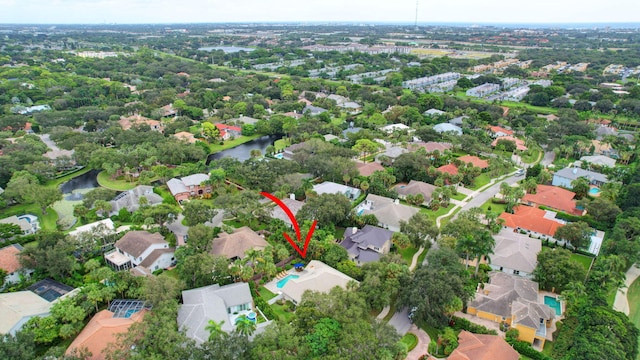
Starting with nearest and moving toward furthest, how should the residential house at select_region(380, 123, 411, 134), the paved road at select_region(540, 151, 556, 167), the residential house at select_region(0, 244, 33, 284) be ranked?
the residential house at select_region(0, 244, 33, 284) → the paved road at select_region(540, 151, 556, 167) → the residential house at select_region(380, 123, 411, 134)

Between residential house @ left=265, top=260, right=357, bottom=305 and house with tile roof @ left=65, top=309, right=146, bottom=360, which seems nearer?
house with tile roof @ left=65, top=309, right=146, bottom=360

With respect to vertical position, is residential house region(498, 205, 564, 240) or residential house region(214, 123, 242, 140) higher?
residential house region(214, 123, 242, 140)

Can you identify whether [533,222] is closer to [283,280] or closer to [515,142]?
[283,280]

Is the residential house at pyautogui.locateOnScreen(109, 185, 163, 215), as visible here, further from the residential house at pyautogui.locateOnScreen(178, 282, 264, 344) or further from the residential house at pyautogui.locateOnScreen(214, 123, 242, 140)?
the residential house at pyautogui.locateOnScreen(214, 123, 242, 140)

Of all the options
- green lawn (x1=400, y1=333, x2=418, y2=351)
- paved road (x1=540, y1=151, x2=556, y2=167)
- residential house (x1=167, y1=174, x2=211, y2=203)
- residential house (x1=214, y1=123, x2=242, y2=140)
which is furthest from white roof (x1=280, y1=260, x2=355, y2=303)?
residential house (x1=214, y1=123, x2=242, y2=140)

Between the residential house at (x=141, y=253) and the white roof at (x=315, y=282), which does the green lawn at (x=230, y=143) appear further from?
the white roof at (x=315, y=282)

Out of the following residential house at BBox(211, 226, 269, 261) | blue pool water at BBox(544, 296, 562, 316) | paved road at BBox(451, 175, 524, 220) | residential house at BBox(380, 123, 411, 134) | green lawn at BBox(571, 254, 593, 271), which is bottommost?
blue pool water at BBox(544, 296, 562, 316)

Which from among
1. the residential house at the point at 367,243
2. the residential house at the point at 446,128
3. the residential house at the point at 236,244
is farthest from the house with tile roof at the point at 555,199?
the residential house at the point at 236,244
